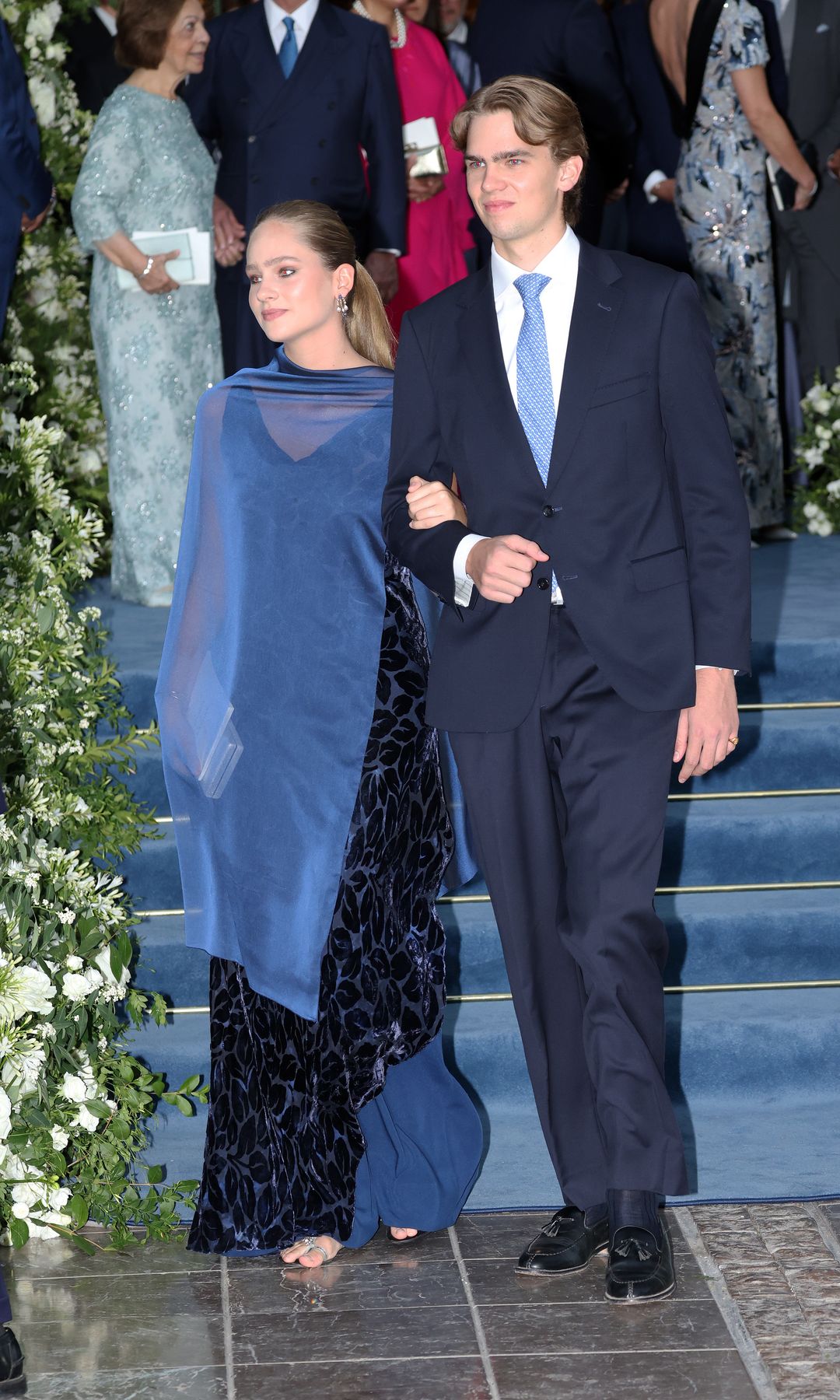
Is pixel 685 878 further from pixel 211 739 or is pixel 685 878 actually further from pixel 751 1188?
pixel 211 739

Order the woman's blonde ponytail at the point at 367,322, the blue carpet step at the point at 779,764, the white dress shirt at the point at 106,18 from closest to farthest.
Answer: the woman's blonde ponytail at the point at 367,322 → the blue carpet step at the point at 779,764 → the white dress shirt at the point at 106,18

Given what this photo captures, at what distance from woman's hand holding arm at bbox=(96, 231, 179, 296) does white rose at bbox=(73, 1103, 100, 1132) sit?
138 inches

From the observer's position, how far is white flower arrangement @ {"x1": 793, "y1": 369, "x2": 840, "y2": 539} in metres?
7.68

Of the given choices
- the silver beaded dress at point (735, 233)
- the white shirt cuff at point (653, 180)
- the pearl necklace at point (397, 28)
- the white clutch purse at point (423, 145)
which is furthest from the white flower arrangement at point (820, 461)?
the pearl necklace at point (397, 28)

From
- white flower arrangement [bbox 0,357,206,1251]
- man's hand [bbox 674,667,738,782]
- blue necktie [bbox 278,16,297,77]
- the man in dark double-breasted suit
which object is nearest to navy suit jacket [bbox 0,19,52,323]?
white flower arrangement [bbox 0,357,206,1251]

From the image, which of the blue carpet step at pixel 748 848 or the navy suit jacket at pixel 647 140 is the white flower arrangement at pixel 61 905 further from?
the navy suit jacket at pixel 647 140

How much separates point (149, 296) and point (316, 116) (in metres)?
0.86

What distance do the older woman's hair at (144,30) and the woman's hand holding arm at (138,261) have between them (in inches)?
23.2

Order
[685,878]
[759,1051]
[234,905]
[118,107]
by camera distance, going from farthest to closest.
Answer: [118,107] < [685,878] < [759,1051] < [234,905]

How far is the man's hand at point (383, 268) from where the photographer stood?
264 inches

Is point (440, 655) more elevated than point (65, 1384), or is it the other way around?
point (440, 655)

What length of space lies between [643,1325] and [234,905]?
1.11 meters

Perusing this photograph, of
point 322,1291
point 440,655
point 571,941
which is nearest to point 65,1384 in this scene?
point 322,1291

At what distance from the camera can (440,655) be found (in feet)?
11.8
